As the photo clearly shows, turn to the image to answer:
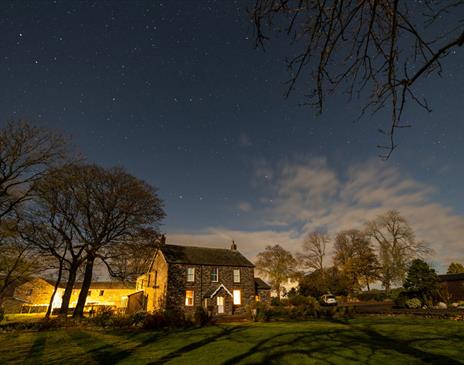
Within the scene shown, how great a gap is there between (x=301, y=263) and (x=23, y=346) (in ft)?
158

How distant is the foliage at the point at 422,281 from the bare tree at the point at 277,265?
961 inches

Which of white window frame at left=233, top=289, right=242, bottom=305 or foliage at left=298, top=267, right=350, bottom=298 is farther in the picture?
foliage at left=298, top=267, right=350, bottom=298

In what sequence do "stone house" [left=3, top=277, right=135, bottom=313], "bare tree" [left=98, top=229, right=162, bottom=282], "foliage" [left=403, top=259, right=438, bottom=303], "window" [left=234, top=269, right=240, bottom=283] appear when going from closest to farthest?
"bare tree" [left=98, top=229, right=162, bottom=282]
"foliage" [left=403, top=259, right=438, bottom=303]
"window" [left=234, top=269, right=240, bottom=283]
"stone house" [left=3, top=277, right=135, bottom=313]

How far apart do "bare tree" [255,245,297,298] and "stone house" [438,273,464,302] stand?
82.2ft

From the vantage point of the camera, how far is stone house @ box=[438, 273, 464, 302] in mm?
31297

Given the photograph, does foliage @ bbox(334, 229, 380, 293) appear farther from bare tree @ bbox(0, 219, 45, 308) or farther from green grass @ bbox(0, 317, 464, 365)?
bare tree @ bbox(0, 219, 45, 308)

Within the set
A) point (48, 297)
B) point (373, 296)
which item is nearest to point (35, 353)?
point (373, 296)

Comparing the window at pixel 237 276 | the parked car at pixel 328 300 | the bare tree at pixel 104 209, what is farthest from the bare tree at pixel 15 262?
the parked car at pixel 328 300

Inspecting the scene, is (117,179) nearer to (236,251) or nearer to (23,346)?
(23,346)

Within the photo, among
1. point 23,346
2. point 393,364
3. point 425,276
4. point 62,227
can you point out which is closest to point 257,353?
point 393,364

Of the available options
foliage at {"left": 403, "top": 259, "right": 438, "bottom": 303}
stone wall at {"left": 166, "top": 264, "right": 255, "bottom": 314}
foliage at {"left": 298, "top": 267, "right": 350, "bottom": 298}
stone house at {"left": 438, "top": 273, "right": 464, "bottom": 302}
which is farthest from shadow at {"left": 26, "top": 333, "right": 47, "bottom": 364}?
foliage at {"left": 298, "top": 267, "right": 350, "bottom": 298}

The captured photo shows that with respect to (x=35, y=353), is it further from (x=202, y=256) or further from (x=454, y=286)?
(x=454, y=286)

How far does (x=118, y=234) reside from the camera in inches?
1016

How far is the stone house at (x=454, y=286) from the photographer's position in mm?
31297
